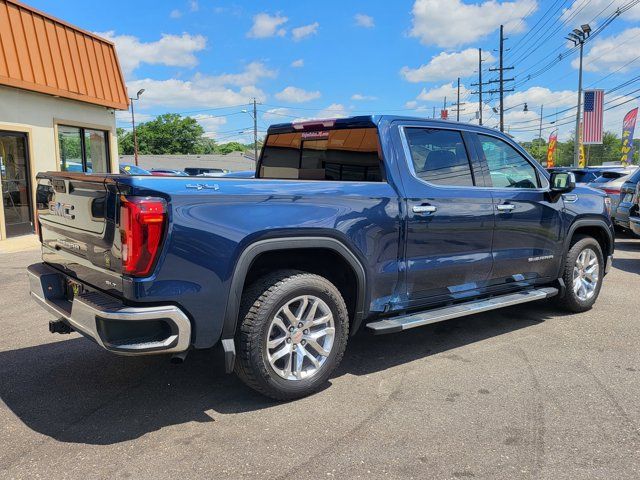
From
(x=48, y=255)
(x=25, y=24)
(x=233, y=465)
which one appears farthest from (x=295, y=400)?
(x=25, y=24)

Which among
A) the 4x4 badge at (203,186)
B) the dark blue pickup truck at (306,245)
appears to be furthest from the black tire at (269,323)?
the 4x4 badge at (203,186)

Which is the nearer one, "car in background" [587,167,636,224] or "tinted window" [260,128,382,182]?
"tinted window" [260,128,382,182]

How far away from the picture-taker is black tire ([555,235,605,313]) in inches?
223

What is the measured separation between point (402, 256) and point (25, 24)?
438 inches

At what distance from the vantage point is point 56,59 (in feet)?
40.5

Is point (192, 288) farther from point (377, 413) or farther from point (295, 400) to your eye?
point (377, 413)

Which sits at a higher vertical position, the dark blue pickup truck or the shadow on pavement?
the dark blue pickup truck

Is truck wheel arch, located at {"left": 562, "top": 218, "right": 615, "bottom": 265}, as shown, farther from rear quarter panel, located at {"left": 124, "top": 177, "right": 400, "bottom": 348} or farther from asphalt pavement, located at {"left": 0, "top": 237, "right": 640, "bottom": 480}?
rear quarter panel, located at {"left": 124, "top": 177, "right": 400, "bottom": 348}

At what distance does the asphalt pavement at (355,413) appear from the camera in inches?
113

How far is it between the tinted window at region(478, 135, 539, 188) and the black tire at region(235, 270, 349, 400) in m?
2.14

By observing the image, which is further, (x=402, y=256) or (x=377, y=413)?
(x=402, y=256)

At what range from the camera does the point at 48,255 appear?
4.08 m

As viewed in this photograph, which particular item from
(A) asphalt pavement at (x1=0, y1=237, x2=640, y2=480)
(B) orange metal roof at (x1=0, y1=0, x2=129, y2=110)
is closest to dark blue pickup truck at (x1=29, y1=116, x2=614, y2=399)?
(A) asphalt pavement at (x1=0, y1=237, x2=640, y2=480)

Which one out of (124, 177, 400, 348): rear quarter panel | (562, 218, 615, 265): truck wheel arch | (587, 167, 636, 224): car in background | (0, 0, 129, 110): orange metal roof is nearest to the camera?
(124, 177, 400, 348): rear quarter panel
